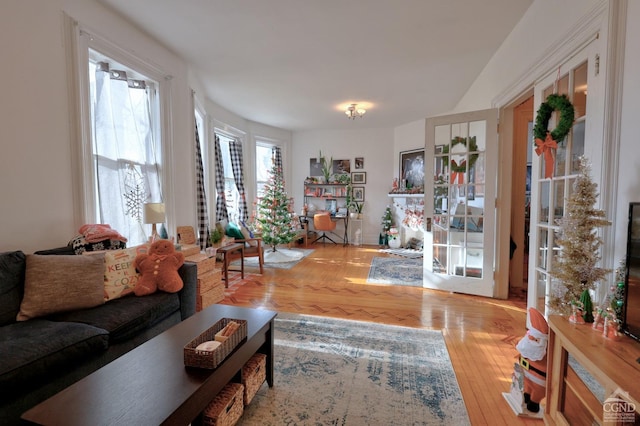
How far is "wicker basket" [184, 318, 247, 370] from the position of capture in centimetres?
120

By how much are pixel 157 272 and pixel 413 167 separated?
17.7 ft

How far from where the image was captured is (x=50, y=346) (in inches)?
53.9

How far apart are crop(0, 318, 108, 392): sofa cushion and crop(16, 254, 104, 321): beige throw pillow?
9 centimetres

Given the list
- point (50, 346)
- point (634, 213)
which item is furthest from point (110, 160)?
point (634, 213)

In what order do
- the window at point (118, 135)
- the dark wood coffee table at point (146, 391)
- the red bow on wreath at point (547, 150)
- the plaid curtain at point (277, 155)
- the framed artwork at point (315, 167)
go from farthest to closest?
the framed artwork at point (315, 167)
the plaid curtain at point (277, 155)
the window at point (118, 135)
the red bow on wreath at point (547, 150)
the dark wood coffee table at point (146, 391)

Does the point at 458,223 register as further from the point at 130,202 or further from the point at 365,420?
the point at 130,202

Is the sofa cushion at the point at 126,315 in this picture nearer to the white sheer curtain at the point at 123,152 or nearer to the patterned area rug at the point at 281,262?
the white sheer curtain at the point at 123,152

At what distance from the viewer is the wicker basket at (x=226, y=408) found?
1.24 meters

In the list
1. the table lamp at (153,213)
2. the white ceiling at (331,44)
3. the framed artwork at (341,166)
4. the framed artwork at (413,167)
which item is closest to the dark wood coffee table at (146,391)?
the table lamp at (153,213)

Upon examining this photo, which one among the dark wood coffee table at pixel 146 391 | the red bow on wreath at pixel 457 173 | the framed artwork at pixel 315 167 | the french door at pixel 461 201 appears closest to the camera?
the dark wood coffee table at pixel 146 391

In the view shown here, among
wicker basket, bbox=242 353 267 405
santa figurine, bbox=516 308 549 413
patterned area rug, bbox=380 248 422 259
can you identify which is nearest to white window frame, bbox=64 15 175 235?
wicker basket, bbox=242 353 267 405

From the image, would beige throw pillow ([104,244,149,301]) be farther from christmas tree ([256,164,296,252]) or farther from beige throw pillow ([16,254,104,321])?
christmas tree ([256,164,296,252])

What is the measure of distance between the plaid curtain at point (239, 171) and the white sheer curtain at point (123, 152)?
99.0 inches

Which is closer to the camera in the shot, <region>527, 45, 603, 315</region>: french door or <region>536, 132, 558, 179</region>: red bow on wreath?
<region>527, 45, 603, 315</region>: french door
